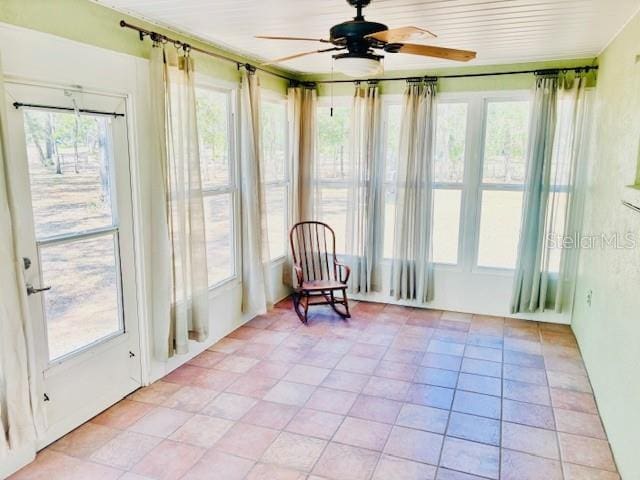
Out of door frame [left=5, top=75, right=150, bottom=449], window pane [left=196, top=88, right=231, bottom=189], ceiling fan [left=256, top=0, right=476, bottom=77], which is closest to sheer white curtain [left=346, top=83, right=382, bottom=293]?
window pane [left=196, top=88, right=231, bottom=189]

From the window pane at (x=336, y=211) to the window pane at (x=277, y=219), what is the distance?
0.41 metres

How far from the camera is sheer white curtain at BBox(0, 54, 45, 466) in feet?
7.13

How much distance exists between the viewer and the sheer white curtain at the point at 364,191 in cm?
499

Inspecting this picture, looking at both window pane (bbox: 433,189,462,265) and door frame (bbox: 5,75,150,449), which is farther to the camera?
window pane (bbox: 433,189,462,265)

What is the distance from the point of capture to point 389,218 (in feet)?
17.0

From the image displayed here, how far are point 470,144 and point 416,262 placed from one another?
51.7 inches

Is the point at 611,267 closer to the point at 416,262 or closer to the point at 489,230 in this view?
the point at 489,230

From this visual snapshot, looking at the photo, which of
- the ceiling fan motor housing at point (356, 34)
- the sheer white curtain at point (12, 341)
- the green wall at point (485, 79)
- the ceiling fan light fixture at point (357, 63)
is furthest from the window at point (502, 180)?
the sheer white curtain at point (12, 341)

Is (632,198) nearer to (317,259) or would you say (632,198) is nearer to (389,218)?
(389,218)

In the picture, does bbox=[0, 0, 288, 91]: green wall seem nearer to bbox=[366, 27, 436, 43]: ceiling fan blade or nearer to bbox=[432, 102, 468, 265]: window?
bbox=[366, 27, 436, 43]: ceiling fan blade

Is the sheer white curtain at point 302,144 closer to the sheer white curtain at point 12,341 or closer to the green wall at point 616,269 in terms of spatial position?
the green wall at point 616,269

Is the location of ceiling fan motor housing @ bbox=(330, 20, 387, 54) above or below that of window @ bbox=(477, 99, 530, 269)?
above

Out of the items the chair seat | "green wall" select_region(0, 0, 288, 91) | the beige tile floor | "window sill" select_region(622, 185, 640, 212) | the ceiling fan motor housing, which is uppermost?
"green wall" select_region(0, 0, 288, 91)

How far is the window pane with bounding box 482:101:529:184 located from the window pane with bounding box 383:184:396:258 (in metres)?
0.97
